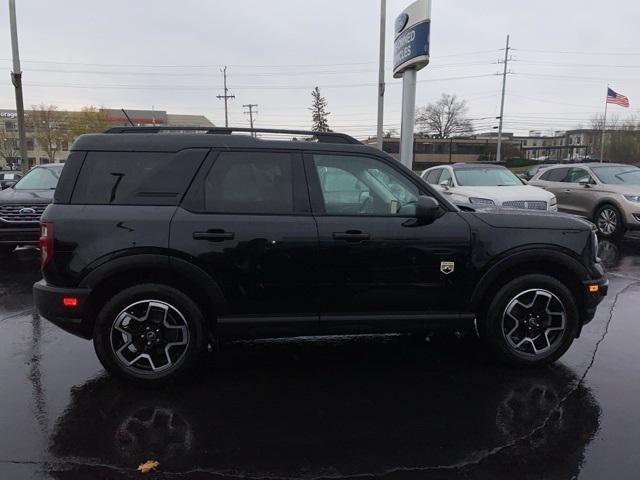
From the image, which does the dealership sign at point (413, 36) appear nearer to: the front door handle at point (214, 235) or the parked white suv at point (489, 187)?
the parked white suv at point (489, 187)

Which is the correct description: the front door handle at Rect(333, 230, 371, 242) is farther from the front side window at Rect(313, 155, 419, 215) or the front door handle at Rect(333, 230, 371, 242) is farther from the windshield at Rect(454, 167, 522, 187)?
the windshield at Rect(454, 167, 522, 187)

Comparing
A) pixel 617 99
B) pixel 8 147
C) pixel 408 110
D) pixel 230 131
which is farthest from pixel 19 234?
pixel 8 147

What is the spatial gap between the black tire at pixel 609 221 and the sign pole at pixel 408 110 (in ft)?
16.6

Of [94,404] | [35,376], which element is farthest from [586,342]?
[35,376]

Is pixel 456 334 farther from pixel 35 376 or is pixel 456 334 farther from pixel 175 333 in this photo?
pixel 35 376

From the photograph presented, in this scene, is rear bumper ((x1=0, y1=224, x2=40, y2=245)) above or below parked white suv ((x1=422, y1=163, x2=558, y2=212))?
below

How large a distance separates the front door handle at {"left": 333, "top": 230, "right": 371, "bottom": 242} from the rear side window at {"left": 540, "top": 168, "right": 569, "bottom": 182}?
10.8 metres

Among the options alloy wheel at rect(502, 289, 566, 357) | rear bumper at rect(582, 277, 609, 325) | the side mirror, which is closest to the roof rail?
the side mirror

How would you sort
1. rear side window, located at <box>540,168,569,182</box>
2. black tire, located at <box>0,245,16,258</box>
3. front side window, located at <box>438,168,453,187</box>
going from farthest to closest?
rear side window, located at <box>540,168,569,182</box> < front side window, located at <box>438,168,453,187</box> < black tire, located at <box>0,245,16,258</box>

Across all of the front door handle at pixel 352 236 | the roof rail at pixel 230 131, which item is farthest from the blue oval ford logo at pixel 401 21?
the front door handle at pixel 352 236

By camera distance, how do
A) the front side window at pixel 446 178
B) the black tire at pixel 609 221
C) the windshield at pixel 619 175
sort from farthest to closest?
1. the front side window at pixel 446 178
2. the windshield at pixel 619 175
3. the black tire at pixel 609 221

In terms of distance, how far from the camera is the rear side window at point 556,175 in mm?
12766

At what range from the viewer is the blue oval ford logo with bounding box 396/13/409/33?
14031 mm

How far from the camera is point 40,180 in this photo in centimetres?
1012
